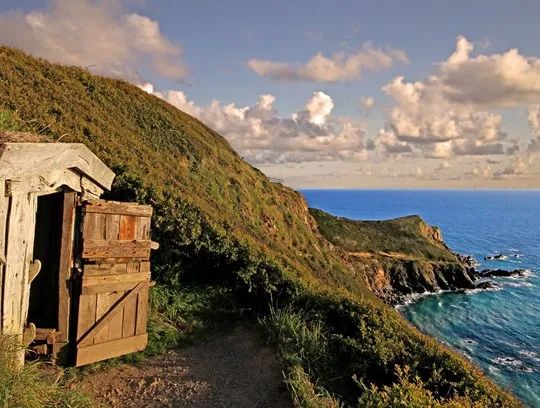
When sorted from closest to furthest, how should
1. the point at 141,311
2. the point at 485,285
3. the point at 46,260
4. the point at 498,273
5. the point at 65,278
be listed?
the point at 65,278
the point at 46,260
the point at 141,311
the point at 485,285
the point at 498,273

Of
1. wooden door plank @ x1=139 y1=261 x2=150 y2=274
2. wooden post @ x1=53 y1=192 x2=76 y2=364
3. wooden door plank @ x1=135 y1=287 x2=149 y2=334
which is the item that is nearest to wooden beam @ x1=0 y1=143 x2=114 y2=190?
wooden post @ x1=53 y1=192 x2=76 y2=364

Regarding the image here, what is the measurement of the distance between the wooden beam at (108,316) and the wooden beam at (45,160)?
8.34ft

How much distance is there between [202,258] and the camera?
1281cm

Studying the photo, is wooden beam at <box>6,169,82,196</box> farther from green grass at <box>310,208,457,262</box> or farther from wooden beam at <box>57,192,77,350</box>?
green grass at <box>310,208,457,262</box>

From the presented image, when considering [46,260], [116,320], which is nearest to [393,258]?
[116,320]

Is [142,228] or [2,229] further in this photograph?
[142,228]

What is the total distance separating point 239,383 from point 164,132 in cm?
1921

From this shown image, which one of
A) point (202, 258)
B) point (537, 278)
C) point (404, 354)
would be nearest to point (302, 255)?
point (202, 258)

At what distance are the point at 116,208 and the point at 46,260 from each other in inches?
71.0

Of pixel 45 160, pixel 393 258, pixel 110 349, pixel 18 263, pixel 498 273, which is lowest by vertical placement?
pixel 498 273

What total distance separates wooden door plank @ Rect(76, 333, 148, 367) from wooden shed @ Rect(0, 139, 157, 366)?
0.07 feet

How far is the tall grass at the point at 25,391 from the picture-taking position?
579 cm

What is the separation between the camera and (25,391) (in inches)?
235

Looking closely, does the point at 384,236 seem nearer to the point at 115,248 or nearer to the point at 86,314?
the point at 115,248
